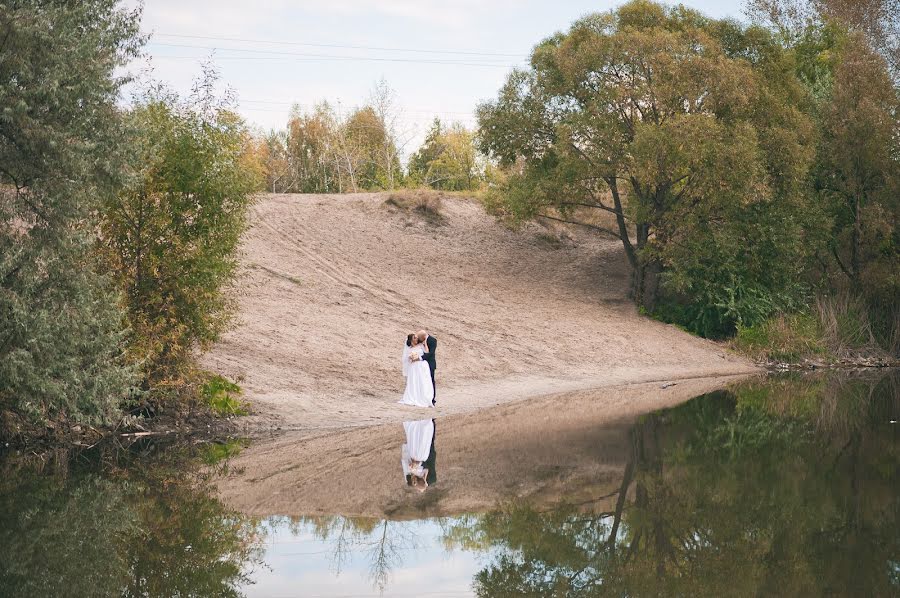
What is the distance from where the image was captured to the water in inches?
373

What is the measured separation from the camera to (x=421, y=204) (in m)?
44.2

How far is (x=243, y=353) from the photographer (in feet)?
82.8

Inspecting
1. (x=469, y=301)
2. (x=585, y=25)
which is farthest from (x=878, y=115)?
(x=469, y=301)

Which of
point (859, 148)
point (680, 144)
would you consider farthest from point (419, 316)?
point (859, 148)

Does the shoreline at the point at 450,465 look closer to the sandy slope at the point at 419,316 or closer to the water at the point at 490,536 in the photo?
the water at the point at 490,536

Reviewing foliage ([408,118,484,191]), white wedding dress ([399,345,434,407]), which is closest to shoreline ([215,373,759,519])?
white wedding dress ([399,345,434,407])

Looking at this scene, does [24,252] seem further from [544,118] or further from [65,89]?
[544,118]

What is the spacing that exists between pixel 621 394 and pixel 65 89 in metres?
16.4

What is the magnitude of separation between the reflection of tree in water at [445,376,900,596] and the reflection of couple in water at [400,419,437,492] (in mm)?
2171

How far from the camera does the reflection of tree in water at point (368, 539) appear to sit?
1022 cm

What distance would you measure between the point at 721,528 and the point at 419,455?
252 inches

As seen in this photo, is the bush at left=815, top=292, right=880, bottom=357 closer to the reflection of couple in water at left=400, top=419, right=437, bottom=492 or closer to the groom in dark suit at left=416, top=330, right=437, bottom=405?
the groom in dark suit at left=416, top=330, right=437, bottom=405

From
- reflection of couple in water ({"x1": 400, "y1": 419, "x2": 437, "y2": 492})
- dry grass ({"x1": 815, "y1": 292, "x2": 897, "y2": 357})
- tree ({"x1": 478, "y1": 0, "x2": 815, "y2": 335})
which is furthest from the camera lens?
dry grass ({"x1": 815, "y1": 292, "x2": 897, "y2": 357})

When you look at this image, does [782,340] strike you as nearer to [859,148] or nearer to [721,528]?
[859,148]
